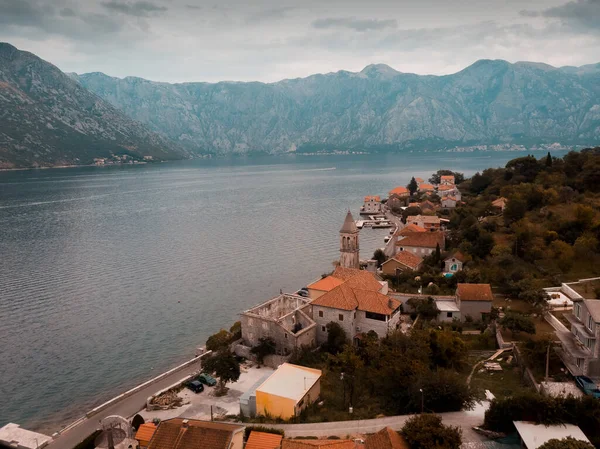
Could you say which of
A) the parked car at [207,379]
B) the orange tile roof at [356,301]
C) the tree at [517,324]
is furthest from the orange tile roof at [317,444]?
the tree at [517,324]

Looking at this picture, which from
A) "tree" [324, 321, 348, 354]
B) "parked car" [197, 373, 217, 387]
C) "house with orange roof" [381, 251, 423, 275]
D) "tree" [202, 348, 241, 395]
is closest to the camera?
"tree" [202, 348, 241, 395]

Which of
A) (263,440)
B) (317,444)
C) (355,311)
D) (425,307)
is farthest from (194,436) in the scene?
(425,307)

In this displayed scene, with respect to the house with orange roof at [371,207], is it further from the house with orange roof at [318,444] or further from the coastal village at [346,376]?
the house with orange roof at [318,444]

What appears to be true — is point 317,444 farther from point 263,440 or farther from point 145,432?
point 145,432

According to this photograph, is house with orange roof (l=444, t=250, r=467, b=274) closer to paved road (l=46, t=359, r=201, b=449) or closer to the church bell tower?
the church bell tower

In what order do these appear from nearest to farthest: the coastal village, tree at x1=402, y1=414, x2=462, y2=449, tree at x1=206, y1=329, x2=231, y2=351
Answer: tree at x1=402, y1=414, x2=462, y2=449 → the coastal village → tree at x1=206, y1=329, x2=231, y2=351

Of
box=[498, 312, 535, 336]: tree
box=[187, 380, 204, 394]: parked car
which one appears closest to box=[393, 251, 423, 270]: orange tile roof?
box=[498, 312, 535, 336]: tree
